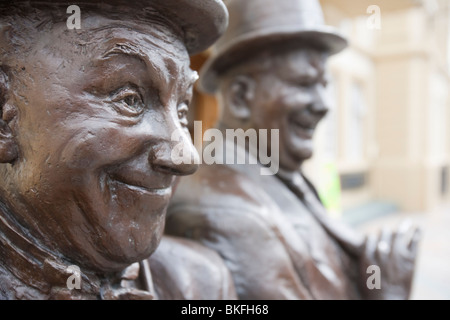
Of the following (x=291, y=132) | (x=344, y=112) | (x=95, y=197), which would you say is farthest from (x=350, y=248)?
(x=344, y=112)

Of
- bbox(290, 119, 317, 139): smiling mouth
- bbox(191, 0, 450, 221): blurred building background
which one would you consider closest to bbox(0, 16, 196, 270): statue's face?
bbox(290, 119, 317, 139): smiling mouth

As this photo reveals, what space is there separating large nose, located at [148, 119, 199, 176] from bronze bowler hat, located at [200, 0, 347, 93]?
2.91 ft

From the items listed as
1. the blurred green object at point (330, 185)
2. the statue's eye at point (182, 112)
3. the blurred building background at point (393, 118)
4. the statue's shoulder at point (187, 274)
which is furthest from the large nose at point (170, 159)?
the blurred building background at point (393, 118)

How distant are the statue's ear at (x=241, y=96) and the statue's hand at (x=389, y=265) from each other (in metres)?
0.77

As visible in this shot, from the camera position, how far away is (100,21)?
0.89m

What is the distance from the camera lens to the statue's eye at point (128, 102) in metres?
0.90

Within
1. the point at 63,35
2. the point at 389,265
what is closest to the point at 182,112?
Result: the point at 63,35

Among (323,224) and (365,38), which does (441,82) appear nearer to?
(365,38)

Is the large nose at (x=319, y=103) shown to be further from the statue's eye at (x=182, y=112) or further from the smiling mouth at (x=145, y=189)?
the smiling mouth at (x=145, y=189)

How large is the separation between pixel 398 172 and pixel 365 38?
123 inches

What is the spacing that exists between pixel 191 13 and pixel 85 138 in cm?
38

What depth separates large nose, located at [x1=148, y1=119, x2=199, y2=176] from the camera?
0.92 meters

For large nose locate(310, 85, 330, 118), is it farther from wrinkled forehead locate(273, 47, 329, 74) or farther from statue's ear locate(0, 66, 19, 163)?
statue's ear locate(0, 66, 19, 163)

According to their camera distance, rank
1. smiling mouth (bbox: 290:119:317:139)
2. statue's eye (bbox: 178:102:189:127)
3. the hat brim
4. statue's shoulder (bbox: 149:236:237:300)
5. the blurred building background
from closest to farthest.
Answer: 1. statue's eye (bbox: 178:102:189:127)
2. statue's shoulder (bbox: 149:236:237:300)
3. the hat brim
4. smiling mouth (bbox: 290:119:317:139)
5. the blurred building background
